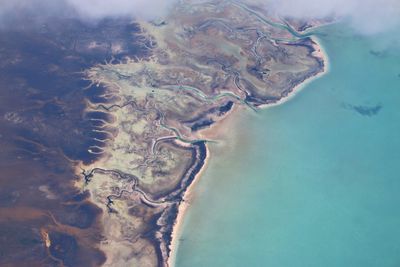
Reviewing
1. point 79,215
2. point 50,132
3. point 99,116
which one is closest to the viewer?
point 79,215

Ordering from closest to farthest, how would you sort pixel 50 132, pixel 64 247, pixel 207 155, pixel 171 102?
pixel 64 247 < pixel 50 132 < pixel 207 155 < pixel 171 102

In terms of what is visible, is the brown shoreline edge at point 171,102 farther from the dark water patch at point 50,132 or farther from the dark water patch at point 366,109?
the dark water patch at point 366,109

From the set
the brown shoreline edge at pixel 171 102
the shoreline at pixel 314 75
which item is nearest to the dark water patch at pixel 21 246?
the brown shoreline edge at pixel 171 102

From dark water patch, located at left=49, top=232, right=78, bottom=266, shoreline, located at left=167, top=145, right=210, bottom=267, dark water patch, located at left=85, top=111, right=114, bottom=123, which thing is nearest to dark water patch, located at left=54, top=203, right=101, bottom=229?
dark water patch, located at left=49, top=232, right=78, bottom=266

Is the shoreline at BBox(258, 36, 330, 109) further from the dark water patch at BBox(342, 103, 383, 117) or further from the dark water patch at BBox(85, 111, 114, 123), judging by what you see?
the dark water patch at BBox(85, 111, 114, 123)

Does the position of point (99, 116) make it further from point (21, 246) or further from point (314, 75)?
point (314, 75)

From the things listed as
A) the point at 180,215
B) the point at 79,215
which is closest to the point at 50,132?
the point at 79,215
